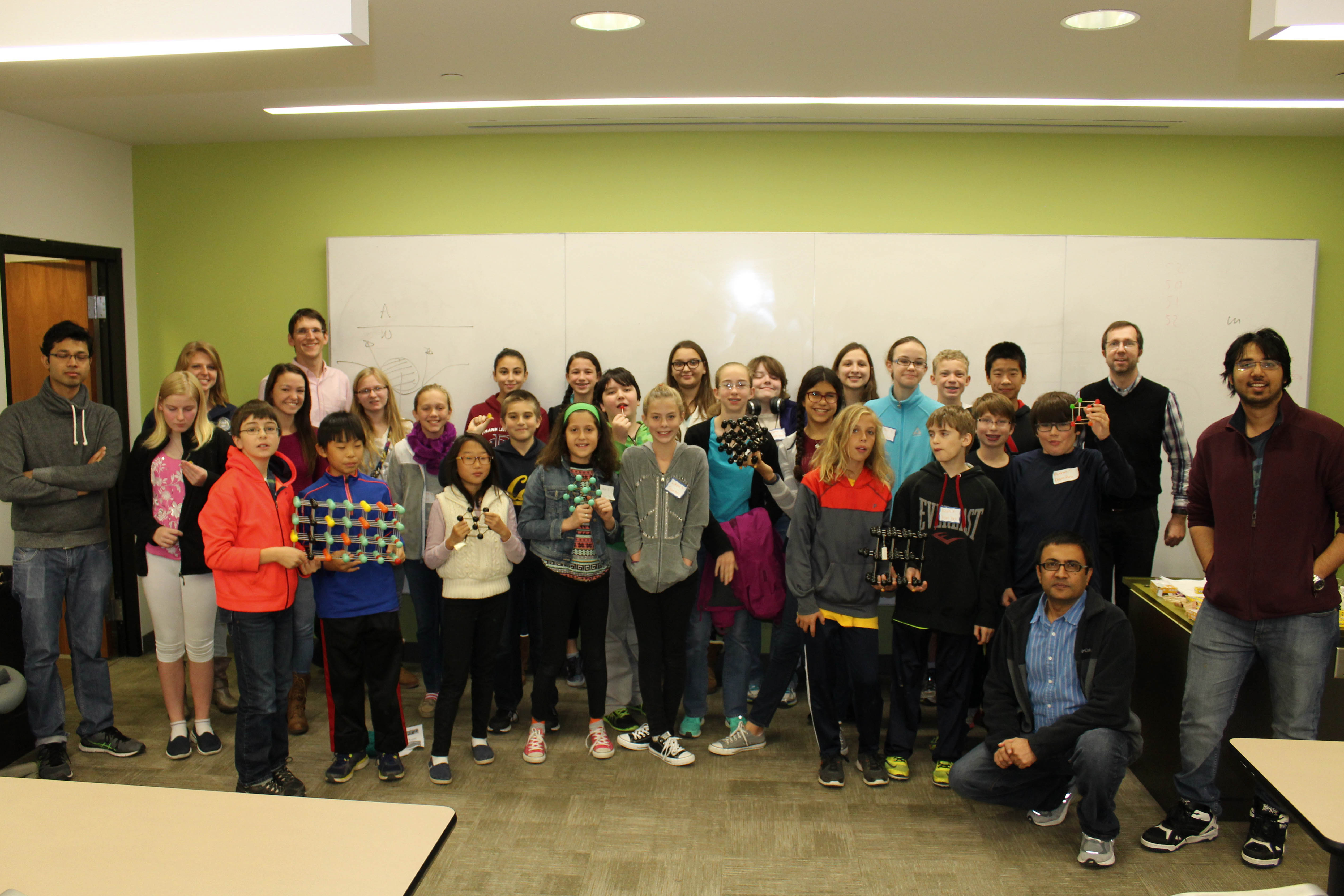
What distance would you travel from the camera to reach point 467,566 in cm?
325

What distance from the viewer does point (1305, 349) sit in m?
4.52

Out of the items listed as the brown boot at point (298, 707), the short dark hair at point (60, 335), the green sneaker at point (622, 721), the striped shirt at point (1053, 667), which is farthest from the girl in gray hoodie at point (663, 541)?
the short dark hair at point (60, 335)

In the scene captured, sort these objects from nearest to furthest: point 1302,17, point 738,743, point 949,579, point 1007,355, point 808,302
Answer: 1. point 1302,17
2. point 949,579
3. point 738,743
4. point 1007,355
5. point 808,302

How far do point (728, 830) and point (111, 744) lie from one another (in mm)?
2526

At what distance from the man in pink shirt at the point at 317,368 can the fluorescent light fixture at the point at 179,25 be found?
→ 161 cm

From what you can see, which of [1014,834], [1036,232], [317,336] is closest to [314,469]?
[317,336]

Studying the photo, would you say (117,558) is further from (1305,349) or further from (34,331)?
(1305,349)

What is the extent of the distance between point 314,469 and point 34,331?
202cm

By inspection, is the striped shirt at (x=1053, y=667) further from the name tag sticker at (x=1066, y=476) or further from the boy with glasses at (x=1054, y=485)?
the name tag sticker at (x=1066, y=476)

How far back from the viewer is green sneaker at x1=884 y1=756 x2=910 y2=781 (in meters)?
3.26

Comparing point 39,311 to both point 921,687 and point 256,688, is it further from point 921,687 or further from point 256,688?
point 921,687

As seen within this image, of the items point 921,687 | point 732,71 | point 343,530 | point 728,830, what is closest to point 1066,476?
point 921,687

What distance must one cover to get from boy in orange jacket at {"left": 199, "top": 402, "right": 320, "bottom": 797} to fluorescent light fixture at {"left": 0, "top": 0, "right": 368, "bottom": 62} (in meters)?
1.18

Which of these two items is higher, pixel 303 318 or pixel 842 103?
pixel 842 103
